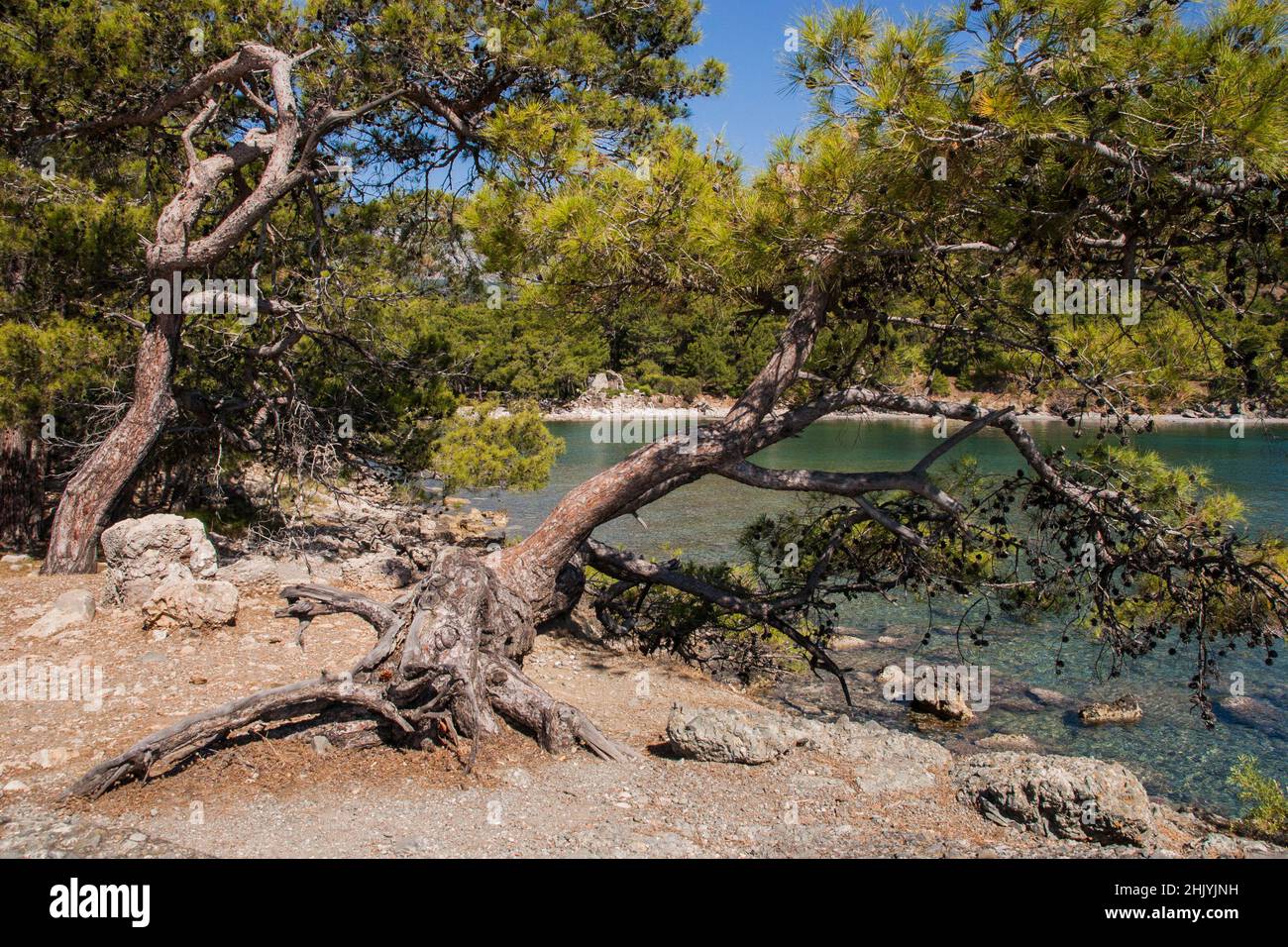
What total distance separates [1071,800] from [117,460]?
8751mm

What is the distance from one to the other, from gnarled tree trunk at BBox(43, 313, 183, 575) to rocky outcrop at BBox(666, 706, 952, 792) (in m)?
6.33

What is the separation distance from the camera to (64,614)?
6.22 m

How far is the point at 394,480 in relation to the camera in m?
11.1

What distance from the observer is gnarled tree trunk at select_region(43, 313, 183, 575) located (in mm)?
8141

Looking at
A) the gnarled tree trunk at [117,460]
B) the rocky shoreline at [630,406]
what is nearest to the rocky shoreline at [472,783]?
the gnarled tree trunk at [117,460]

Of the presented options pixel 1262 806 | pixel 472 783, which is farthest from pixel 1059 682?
pixel 472 783

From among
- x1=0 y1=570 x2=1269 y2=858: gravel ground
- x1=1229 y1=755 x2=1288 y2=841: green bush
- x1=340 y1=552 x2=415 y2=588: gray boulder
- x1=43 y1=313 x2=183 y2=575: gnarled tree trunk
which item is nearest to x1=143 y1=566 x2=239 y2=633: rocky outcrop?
x1=0 y1=570 x2=1269 y2=858: gravel ground

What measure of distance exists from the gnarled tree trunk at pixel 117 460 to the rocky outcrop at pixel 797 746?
20.8 feet

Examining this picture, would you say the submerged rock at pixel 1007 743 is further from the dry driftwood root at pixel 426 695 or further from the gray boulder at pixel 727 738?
the dry driftwood root at pixel 426 695

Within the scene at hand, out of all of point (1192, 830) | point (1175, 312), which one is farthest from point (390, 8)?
point (1192, 830)

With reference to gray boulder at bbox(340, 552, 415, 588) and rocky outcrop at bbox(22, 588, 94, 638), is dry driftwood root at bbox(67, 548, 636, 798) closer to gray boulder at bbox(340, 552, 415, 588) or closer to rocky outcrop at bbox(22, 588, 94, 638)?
gray boulder at bbox(340, 552, 415, 588)

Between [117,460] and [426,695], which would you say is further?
[117,460]

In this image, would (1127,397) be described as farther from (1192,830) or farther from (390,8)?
(390,8)

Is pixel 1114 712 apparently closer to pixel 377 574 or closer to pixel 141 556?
pixel 377 574
